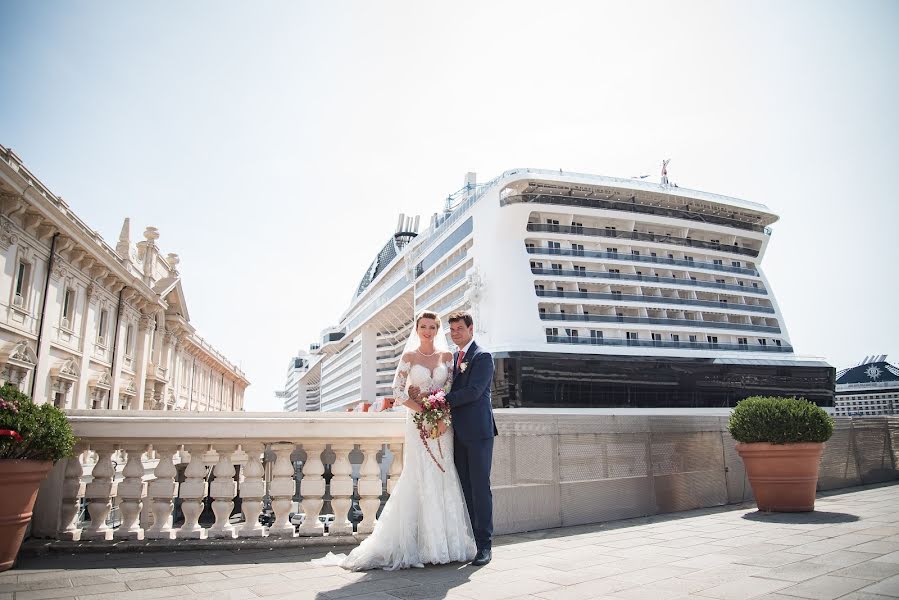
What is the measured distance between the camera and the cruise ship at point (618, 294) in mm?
42562

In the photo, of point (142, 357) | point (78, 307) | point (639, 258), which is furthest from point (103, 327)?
point (639, 258)

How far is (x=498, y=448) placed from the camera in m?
5.80

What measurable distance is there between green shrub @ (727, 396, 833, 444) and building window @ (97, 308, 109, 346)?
31.3m

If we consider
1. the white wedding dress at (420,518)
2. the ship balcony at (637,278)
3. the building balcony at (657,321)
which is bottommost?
the white wedding dress at (420,518)

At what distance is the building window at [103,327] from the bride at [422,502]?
98.6 ft

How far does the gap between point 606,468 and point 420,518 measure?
2895 mm

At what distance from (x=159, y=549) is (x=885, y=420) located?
38.3 feet

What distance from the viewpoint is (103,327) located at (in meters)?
29.8

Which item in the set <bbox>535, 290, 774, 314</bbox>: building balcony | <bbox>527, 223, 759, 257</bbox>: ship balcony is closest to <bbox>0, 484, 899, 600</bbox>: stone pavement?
<bbox>535, 290, 774, 314</bbox>: building balcony

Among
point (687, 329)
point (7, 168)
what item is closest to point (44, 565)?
point (7, 168)

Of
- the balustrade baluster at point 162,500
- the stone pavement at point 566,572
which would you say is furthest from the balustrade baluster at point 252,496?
the balustrade baluster at point 162,500

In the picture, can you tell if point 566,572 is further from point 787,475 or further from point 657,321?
point 657,321

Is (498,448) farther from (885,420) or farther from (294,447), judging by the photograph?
(885,420)

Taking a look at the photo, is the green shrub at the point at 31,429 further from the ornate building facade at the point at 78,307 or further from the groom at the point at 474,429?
the ornate building facade at the point at 78,307
